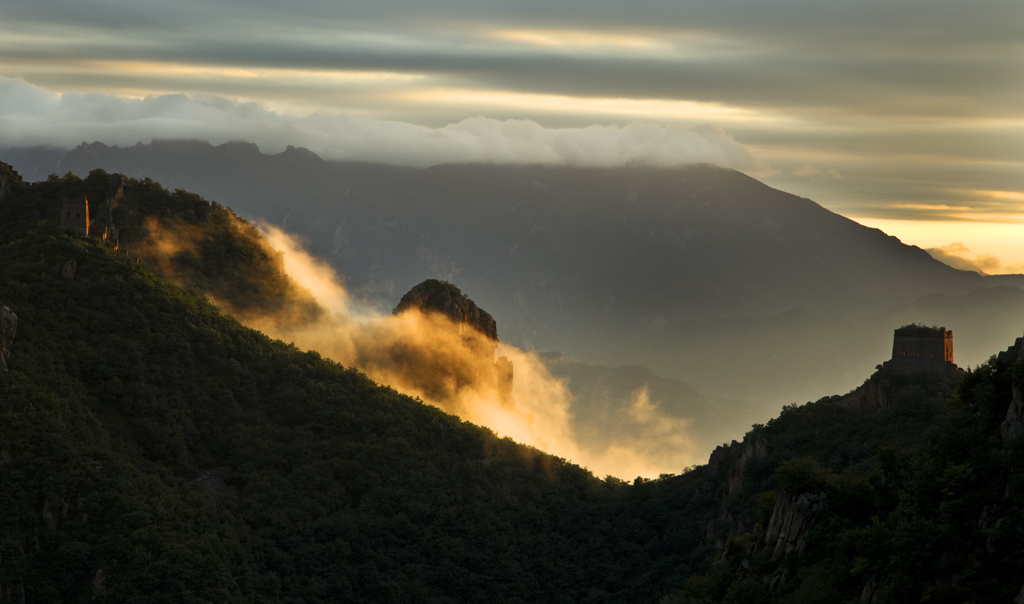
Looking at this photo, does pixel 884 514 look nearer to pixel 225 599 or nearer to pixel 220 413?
pixel 225 599

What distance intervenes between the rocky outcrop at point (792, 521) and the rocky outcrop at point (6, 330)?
73909 mm

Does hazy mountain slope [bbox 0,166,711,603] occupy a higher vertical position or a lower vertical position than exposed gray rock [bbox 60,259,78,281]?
lower

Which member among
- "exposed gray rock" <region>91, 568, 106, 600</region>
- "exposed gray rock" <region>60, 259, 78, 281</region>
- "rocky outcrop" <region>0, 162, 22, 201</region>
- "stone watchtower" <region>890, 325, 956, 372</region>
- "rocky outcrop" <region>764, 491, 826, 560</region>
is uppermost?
"rocky outcrop" <region>0, 162, 22, 201</region>

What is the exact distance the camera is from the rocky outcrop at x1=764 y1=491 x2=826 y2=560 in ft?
226

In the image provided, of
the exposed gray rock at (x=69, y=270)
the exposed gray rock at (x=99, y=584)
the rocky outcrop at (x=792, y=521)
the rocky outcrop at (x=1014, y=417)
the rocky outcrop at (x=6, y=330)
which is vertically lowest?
the exposed gray rock at (x=99, y=584)

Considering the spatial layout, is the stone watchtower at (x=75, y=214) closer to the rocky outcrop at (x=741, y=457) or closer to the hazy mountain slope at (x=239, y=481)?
the hazy mountain slope at (x=239, y=481)

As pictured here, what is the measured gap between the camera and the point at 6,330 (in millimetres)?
113688

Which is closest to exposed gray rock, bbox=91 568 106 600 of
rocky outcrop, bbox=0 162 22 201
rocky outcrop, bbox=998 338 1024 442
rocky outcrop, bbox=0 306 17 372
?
rocky outcrop, bbox=0 306 17 372

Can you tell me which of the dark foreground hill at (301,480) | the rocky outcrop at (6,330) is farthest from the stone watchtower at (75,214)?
the rocky outcrop at (6,330)

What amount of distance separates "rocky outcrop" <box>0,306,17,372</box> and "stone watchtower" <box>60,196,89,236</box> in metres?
24.8

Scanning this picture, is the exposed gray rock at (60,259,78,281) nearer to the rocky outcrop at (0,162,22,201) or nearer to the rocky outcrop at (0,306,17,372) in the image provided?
the rocky outcrop at (0,306,17,372)

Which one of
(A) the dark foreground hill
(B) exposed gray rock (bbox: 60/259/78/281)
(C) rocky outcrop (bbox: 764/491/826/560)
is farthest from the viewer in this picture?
(B) exposed gray rock (bbox: 60/259/78/281)

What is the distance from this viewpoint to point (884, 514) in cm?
6588

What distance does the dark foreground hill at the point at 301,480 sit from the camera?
95.2 m
